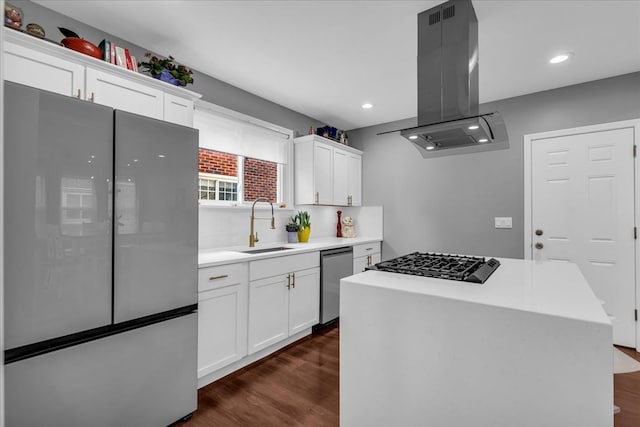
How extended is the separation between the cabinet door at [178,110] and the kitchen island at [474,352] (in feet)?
5.64

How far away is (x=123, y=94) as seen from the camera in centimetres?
203

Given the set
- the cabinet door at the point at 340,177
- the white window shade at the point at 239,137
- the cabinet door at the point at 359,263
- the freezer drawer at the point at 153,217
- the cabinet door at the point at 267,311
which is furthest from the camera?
the cabinet door at the point at 340,177

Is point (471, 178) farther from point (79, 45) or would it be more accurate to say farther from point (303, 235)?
point (79, 45)

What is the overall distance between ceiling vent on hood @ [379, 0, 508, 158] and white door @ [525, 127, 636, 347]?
5.63ft

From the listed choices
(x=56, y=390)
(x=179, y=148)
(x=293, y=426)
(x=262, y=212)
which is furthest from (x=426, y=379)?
(x=262, y=212)

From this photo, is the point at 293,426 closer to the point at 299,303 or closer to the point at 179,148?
the point at 299,303

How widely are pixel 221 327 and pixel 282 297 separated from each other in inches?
26.7

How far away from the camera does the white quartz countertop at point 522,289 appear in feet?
3.81

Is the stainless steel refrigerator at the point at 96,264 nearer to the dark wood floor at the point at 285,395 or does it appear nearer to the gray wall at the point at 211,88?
the dark wood floor at the point at 285,395

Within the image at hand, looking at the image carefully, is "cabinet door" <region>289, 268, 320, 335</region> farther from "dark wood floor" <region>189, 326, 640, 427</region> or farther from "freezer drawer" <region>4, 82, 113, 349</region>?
"freezer drawer" <region>4, 82, 113, 349</region>

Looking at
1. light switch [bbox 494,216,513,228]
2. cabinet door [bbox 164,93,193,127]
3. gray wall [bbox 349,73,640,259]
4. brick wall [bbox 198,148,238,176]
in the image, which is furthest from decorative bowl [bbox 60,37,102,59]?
light switch [bbox 494,216,513,228]

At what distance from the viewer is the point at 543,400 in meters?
1.11

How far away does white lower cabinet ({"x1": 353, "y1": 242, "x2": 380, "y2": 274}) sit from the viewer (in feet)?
12.8

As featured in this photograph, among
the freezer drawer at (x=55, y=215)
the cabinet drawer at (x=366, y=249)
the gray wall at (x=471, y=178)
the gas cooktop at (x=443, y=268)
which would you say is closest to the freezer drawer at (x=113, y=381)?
the freezer drawer at (x=55, y=215)
